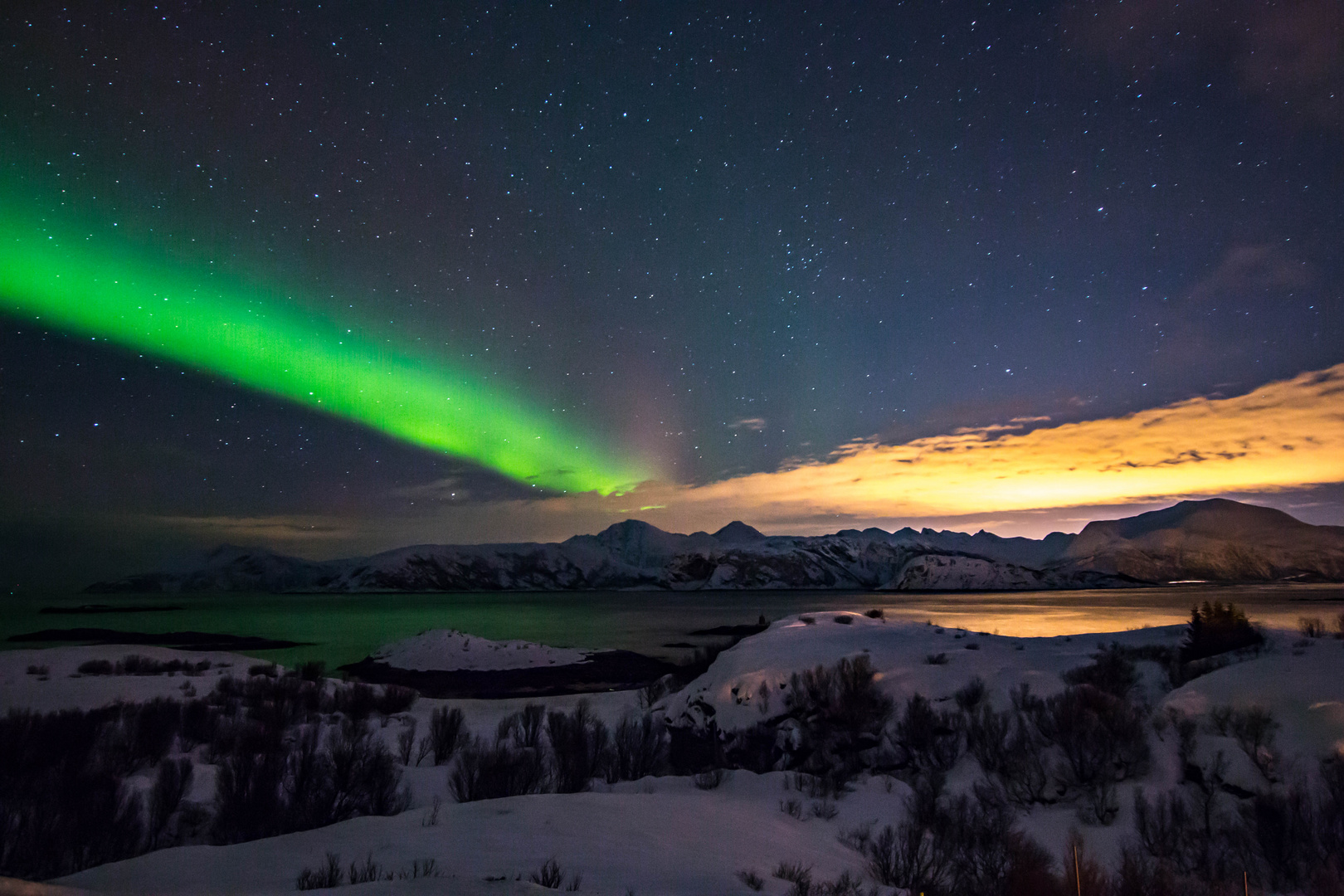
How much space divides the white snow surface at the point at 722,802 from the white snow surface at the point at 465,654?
18.4 meters

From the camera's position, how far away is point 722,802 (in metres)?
10.7

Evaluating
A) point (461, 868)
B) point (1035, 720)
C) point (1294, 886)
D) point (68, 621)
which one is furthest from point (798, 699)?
point (68, 621)

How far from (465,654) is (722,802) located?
1481 inches

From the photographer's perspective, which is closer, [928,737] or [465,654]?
[928,737]

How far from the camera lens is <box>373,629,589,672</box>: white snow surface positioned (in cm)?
4231

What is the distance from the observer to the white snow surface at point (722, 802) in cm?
642

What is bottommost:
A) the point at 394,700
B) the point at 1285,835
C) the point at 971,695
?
the point at 394,700

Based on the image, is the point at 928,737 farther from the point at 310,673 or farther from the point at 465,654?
the point at 465,654

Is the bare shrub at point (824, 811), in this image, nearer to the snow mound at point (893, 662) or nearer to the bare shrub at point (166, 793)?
the snow mound at point (893, 662)

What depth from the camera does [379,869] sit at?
6324 millimetres

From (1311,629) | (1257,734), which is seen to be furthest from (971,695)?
(1311,629)

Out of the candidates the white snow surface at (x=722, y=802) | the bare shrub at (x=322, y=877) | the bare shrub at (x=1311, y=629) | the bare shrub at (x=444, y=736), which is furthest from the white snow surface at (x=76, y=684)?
the bare shrub at (x=1311, y=629)

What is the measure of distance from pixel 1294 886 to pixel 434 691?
33959 millimetres

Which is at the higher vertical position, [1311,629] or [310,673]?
[1311,629]
